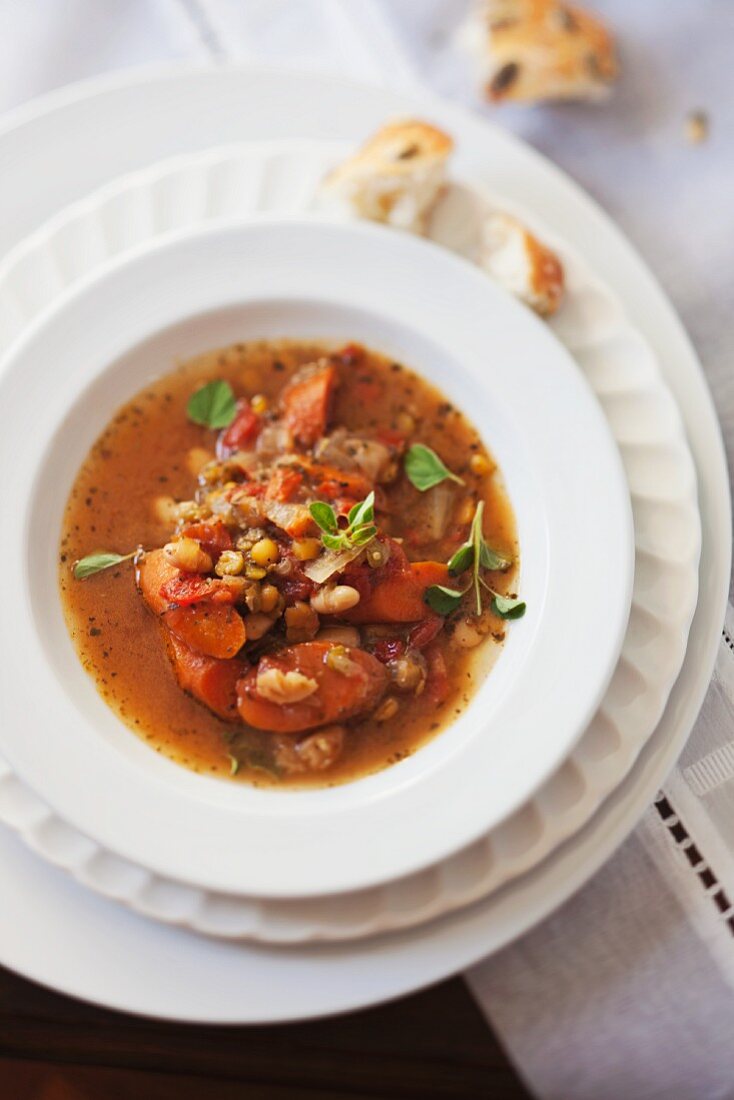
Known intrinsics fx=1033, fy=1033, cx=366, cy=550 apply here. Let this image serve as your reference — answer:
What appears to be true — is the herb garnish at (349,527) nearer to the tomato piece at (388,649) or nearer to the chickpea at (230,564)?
the chickpea at (230,564)

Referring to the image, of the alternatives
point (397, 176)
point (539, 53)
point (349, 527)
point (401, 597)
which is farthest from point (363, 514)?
point (539, 53)

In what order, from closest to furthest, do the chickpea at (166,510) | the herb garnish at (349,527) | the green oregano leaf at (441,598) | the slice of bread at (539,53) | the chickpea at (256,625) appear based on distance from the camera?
the herb garnish at (349,527), the chickpea at (256,625), the green oregano leaf at (441,598), the chickpea at (166,510), the slice of bread at (539,53)

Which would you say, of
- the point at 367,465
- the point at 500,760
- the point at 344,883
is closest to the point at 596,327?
the point at 367,465

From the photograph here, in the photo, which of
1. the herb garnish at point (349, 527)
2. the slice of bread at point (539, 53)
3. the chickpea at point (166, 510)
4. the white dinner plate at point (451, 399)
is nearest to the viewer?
the white dinner plate at point (451, 399)

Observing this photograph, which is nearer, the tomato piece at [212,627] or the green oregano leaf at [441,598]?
the tomato piece at [212,627]

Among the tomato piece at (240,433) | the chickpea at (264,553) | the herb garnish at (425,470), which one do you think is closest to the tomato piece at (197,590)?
the chickpea at (264,553)

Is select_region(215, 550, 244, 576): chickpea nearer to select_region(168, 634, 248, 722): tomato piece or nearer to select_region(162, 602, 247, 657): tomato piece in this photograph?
select_region(162, 602, 247, 657): tomato piece
